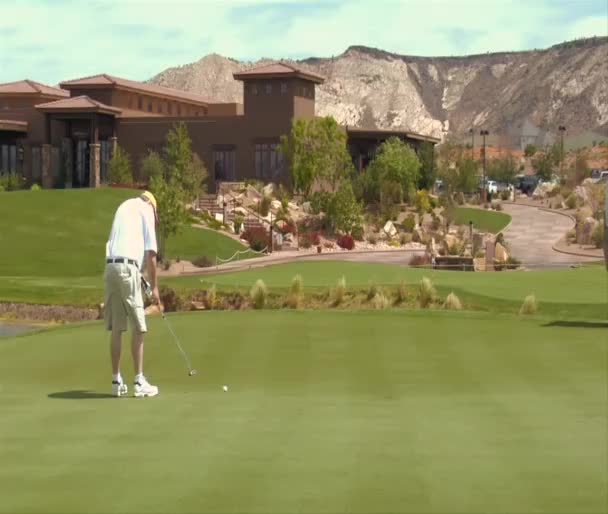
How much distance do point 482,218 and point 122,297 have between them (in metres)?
68.4

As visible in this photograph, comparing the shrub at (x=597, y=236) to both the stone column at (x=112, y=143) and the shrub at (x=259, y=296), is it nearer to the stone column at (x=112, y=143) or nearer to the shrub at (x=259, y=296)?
the stone column at (x=112, y=143)

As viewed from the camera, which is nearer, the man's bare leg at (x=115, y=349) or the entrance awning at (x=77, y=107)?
the man's bare leg at (x=115, y=349)

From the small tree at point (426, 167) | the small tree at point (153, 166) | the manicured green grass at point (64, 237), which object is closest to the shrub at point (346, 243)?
the manicured green grass at point (64, 237)

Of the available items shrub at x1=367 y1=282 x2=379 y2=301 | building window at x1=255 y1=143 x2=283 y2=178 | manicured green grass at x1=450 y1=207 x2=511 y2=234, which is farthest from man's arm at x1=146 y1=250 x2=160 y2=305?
building window at x1=255 y1=143 x2=283 y2=178

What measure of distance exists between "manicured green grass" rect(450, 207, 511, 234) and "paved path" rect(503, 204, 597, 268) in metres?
0.72

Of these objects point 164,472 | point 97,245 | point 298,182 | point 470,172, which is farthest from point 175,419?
point 470,172

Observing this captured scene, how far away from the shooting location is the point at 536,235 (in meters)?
68.0

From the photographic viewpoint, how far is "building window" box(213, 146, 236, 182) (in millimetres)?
78000

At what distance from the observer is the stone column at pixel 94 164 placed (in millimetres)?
77338

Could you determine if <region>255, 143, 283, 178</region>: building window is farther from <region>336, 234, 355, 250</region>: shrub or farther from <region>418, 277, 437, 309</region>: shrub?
<region>418, 277, 437, 309</region>: shrub

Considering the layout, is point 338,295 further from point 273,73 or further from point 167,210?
point 273,73

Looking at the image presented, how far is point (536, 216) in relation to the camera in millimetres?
79000

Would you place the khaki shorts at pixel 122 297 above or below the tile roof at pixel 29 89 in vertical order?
below

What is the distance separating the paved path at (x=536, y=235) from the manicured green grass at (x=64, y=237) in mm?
14286
